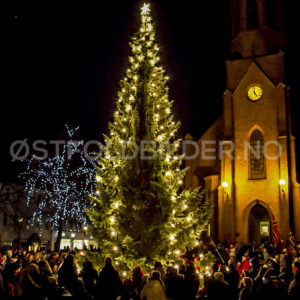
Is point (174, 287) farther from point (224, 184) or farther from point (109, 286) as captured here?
point (224, 184)

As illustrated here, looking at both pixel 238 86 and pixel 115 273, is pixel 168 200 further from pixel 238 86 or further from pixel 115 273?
pixel 238 86

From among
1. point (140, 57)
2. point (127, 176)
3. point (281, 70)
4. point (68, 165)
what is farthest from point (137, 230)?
point (281, 70)

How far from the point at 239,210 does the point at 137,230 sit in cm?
2008

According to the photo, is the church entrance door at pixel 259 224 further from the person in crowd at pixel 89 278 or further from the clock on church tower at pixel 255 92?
the person in crowd at pixel 89 278

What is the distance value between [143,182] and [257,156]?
68.7 feet

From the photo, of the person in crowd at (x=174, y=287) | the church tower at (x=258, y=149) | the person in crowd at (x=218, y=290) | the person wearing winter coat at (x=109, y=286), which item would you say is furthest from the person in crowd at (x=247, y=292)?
the church tower at (x=258, y=149)

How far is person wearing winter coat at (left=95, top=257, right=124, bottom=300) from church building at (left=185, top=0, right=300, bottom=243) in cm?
2246

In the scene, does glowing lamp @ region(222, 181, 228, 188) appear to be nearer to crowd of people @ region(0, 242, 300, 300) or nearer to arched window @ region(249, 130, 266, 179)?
arched window @ region(249, 130, 266, 179)

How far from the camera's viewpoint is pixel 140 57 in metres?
13.5

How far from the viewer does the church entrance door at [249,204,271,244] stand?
31312mm

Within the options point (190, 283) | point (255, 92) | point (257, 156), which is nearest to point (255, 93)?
point (255, 92)

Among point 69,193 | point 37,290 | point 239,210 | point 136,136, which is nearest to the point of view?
point 37,290

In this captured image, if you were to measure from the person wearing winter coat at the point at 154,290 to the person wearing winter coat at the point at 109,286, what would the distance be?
0.82 m

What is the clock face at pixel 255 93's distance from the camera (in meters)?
32.6
